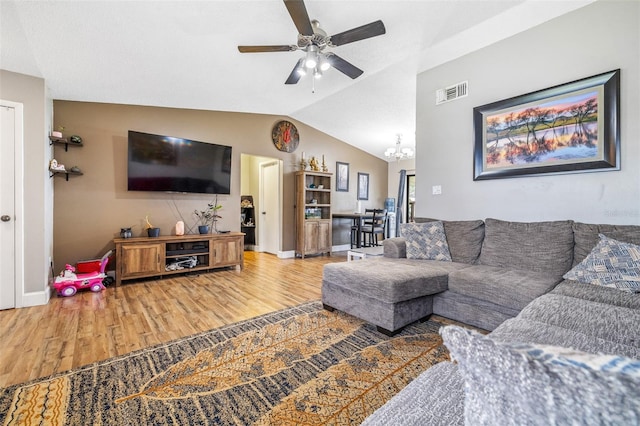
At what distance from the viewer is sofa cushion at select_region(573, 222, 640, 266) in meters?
2.08

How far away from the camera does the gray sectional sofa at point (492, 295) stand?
86 centimetres

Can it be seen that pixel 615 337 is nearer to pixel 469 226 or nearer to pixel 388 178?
pixel 469 226

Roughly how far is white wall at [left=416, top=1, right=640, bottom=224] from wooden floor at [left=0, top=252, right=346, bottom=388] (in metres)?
2.16

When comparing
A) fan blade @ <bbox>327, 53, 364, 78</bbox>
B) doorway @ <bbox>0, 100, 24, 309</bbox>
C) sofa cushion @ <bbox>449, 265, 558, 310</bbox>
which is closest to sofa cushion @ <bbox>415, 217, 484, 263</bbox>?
sofa cushion @ <bbox>449, 265, 558, 310</bbox>

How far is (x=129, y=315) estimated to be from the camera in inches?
103

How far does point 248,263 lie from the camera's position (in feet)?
16.8

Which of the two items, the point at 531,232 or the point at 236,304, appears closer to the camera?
the point at 531,232

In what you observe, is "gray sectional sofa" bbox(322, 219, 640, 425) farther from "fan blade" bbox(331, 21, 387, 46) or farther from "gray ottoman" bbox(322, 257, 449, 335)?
"fan blade" bbox(331, 21, 387, 46)

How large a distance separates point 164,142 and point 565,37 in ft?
15.4

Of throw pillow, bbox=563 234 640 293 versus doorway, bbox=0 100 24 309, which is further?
doorway, bbox=0 100 24 309

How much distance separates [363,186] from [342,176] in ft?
2.65


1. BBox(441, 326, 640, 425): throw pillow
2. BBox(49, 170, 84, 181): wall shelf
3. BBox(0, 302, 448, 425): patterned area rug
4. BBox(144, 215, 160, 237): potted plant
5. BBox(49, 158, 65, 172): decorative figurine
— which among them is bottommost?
BBox(0, 302, 448, 425): patterned area rug

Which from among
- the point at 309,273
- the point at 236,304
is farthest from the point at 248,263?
the point at 236,304

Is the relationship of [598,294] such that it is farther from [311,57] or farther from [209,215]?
[209,215]
